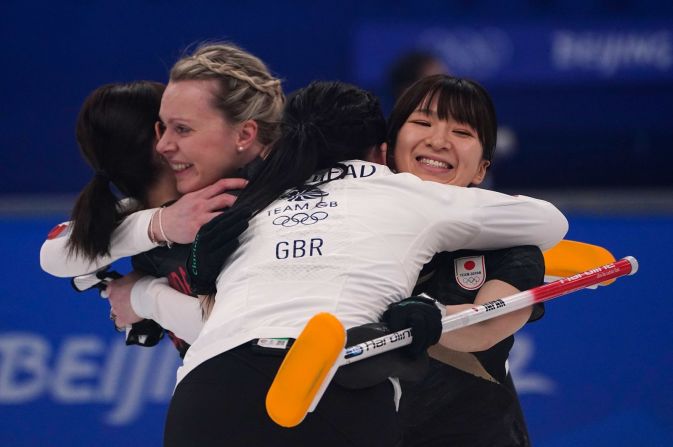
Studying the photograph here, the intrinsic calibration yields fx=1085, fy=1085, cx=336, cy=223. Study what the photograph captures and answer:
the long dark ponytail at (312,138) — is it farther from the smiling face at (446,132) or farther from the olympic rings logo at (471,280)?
the olympic rings logo at (471,280)

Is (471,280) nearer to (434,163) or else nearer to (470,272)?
(470,272)

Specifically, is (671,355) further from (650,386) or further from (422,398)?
(422,398)

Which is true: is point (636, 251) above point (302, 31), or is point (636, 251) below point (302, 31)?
below

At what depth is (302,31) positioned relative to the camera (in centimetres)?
562

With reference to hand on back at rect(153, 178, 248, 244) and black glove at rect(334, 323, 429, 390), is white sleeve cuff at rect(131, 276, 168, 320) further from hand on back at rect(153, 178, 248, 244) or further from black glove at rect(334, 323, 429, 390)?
black glove at rect(334, 323, 429, 390)

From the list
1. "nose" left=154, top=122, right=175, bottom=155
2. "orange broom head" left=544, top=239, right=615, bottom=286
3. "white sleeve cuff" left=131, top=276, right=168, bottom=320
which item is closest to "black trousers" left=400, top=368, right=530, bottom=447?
"orange broom head" left=544, top=239, right=615, bottom=286

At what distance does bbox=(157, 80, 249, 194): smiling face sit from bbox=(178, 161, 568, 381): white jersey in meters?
0.43

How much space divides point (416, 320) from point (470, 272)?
339 millimetres

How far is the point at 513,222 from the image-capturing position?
221 cm

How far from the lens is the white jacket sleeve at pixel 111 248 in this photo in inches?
101

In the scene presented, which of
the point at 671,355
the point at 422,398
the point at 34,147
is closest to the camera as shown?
the point at 422,398

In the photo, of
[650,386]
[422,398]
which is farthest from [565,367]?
[422,398]

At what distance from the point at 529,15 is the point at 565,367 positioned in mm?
2324

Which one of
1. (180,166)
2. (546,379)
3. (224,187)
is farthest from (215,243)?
(546,379)
